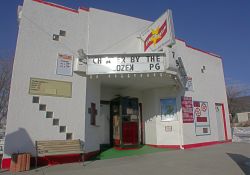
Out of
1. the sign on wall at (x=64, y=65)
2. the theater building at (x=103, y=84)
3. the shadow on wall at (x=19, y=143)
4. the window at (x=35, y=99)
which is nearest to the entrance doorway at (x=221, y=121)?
the theater building at (x=103, y=84)

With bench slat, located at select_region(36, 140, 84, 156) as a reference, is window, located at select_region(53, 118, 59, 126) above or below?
above

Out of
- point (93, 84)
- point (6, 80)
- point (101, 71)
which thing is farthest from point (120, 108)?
point (6, 80)

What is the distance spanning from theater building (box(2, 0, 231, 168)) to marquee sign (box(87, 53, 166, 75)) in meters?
0.04

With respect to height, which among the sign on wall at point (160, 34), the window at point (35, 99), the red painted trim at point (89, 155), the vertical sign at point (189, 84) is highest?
the sign on wall at point (160, 34)

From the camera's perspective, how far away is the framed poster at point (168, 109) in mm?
10570

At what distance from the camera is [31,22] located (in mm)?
7719

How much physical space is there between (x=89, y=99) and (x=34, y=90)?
2.20 m

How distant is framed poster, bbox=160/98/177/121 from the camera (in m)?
10.6

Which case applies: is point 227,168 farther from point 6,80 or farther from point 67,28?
point 6,80

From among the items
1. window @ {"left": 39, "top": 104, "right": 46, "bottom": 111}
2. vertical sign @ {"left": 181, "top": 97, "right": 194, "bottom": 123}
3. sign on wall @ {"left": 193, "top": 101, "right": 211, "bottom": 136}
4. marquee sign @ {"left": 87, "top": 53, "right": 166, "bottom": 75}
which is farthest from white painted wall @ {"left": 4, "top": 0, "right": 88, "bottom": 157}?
sign on wall @ {"left": 193, "top": 101, "right": 211, "bottom": 136}

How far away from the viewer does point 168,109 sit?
35.2 ft

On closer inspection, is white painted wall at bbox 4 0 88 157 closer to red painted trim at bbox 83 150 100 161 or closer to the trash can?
the trash can

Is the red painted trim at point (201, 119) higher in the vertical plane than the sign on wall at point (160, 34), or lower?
lower

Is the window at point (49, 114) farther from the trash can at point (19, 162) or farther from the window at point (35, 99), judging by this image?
the trash can at point (19, 162)
